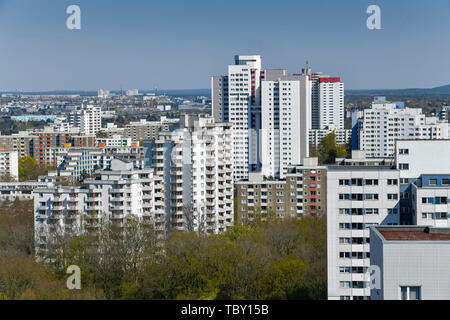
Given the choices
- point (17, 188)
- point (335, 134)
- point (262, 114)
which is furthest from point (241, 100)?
point (17, 188)

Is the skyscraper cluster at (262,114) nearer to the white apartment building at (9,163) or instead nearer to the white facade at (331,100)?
the white apartment building at (9,163)

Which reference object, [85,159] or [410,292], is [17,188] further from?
[410,292]

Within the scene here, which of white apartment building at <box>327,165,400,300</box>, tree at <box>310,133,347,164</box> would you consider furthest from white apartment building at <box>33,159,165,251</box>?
tree at <box>310,133,347,164</box>

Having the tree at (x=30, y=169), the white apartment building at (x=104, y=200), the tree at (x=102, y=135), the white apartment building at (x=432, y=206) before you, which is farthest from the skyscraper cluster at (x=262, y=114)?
the white apartment building at (x=432, y=206)

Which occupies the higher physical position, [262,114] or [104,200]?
[262,114]

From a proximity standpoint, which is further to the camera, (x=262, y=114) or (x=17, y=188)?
(x=262, y=114)
